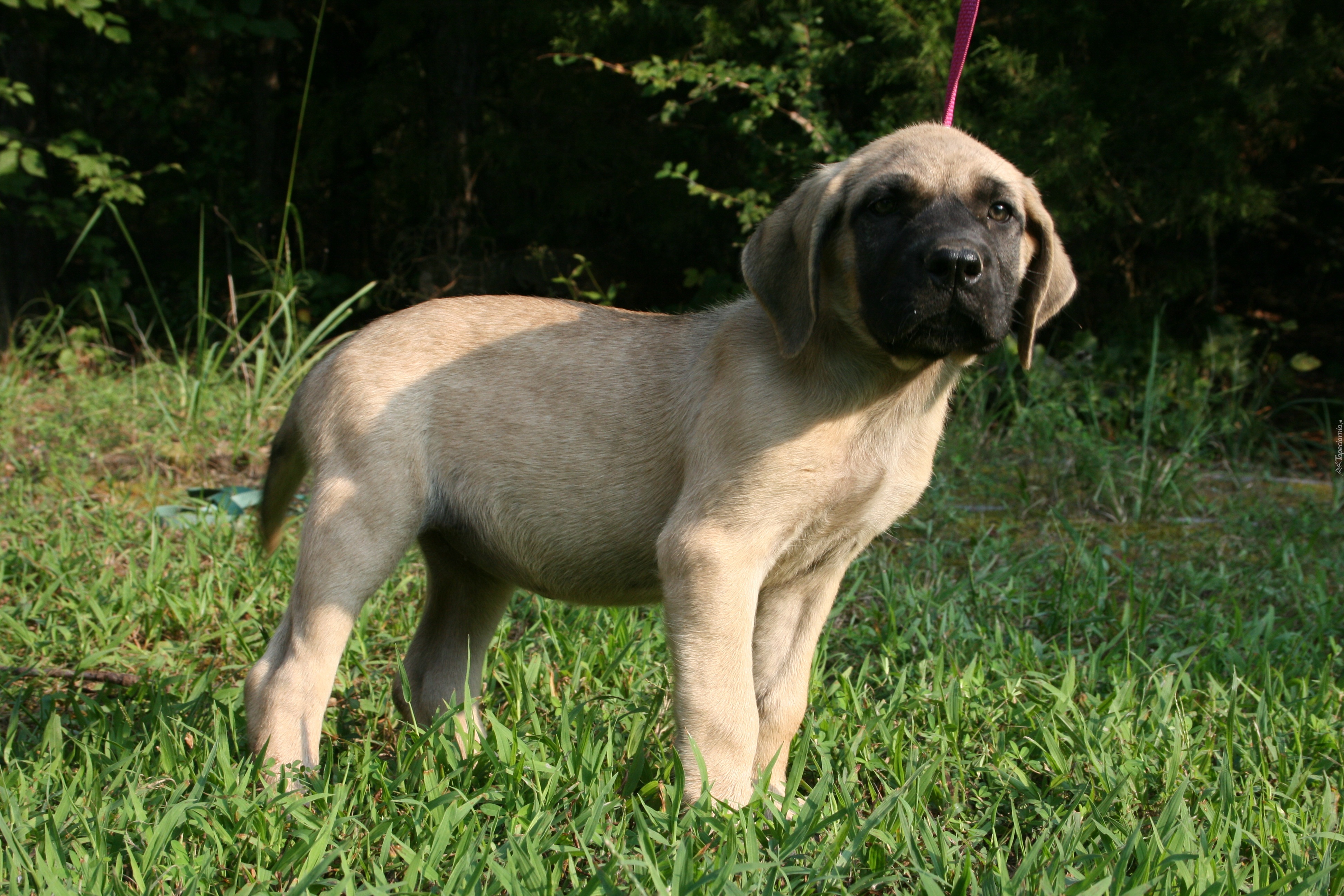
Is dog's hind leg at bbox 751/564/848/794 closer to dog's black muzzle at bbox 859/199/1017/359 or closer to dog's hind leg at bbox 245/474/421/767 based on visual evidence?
dog's black muzzle at bbox 859/199/1017/359

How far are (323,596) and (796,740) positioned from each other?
1.39 m

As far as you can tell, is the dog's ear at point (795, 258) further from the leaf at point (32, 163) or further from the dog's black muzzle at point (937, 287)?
the leaf at point (32, 163)

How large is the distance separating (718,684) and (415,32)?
860cm

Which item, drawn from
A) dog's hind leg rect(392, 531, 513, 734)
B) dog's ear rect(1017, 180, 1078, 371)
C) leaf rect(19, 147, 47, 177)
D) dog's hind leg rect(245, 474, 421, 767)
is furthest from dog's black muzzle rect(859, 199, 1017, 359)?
leaf rect(19, 147, 47, 177)

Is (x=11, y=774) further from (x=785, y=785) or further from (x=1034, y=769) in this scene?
(x=1034, y=769)

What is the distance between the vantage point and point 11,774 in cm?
266

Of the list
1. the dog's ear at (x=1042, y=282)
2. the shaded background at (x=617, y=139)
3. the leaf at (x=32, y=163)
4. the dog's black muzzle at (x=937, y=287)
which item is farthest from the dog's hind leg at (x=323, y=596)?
the leaf at (x=32, y=163)

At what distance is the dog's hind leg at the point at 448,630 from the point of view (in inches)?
131

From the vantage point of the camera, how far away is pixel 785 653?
3068mm

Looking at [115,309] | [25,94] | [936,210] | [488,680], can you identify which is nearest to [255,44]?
[115,309]

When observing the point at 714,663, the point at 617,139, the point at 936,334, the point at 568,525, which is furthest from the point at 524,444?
the point at 617,139

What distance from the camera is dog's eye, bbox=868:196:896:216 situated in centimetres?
283

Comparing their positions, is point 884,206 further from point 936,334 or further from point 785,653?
point 785,653

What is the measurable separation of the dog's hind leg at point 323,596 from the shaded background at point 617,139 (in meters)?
4.39
